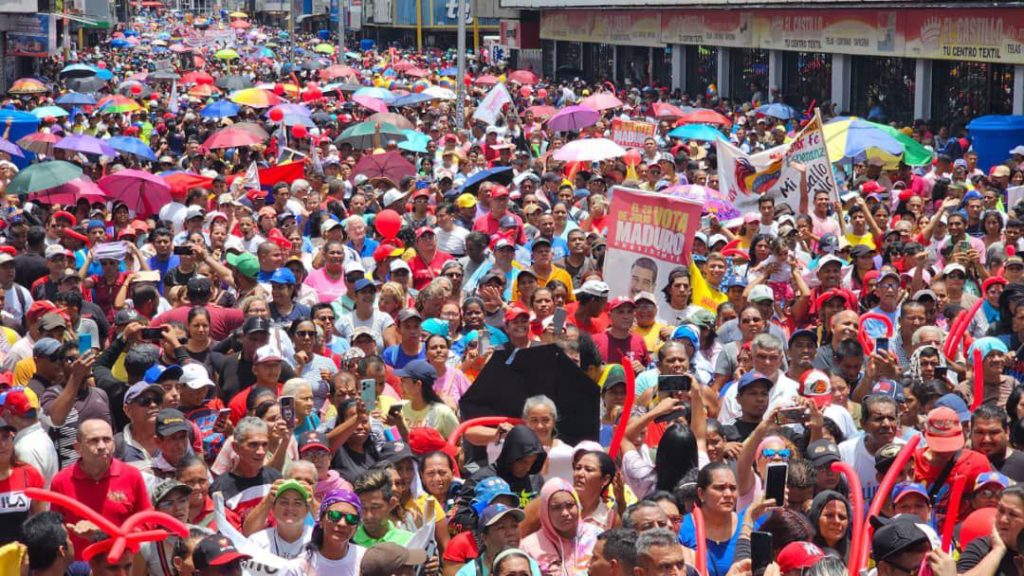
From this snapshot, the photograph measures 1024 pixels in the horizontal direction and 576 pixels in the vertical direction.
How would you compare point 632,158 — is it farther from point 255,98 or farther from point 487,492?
point 487,492

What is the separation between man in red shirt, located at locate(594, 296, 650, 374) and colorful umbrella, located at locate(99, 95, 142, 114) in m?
19.2

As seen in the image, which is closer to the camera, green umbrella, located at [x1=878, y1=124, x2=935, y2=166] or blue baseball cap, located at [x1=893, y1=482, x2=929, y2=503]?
blue baseball cap, located at [x1=893, y1=482, x2=929, y2=503]

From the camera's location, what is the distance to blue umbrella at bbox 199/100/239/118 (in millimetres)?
26859

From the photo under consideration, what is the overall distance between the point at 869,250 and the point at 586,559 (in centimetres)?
637

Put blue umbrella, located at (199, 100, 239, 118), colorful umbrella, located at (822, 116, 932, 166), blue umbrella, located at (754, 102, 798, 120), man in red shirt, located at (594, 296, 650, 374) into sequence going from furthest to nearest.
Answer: blue umbrella, located at (754, 102, 798, 120), blue umbrella, located at (199, 100, 239, 118), colorful umbrella, located at (822, 116, 932, 166), man in red shirt, located at (594, 296, 650, 374)

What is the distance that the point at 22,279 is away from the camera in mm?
12289

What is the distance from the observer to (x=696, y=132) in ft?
72.4

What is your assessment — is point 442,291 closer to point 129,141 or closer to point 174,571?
point 174,571

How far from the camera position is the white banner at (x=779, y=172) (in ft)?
49.4

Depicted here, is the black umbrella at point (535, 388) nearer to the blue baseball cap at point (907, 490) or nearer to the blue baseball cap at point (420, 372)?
the blue baseball cap at point (420, 372)

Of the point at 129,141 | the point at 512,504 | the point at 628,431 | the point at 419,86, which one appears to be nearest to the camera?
the point at 512,504

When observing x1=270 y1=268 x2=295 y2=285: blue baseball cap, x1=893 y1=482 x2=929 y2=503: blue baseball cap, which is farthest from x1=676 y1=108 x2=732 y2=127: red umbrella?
x1=893 y1=482 x2=929 y2=503: blue baseball cap

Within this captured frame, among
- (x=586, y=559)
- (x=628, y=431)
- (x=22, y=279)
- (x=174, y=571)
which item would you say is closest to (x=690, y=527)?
(x=586, y=559)

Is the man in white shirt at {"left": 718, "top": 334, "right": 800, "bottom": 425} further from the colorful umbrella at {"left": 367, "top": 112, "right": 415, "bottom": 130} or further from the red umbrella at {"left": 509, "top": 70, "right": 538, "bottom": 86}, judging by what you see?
the red umbrella at {"left": 509, "top": 70, "right": 538, "bottom": 86}
